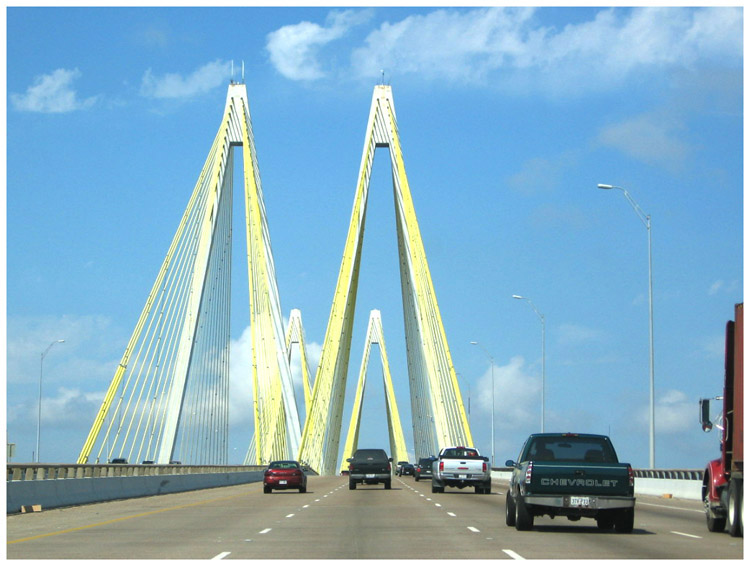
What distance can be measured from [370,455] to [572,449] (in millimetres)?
36362

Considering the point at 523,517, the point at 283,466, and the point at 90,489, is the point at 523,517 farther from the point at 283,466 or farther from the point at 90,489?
the point at 283,466

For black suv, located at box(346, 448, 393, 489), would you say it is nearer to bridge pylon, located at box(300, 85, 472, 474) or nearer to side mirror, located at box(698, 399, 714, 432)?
bridge pylon, located at box(300, 85, 472, 474)

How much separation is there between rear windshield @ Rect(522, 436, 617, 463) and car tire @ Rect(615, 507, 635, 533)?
3.37 ft

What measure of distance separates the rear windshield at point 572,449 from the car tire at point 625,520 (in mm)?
1026

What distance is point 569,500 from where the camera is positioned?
2173cm

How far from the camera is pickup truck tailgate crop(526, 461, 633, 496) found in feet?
71.5

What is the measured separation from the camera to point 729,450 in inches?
870

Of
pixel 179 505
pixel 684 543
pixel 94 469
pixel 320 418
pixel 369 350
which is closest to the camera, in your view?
pixel 684 543

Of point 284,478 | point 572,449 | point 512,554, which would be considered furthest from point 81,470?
point 512,554

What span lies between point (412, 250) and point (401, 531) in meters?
51.2

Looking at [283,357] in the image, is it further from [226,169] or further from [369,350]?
[369,350]

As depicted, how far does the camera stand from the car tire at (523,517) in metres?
22.5

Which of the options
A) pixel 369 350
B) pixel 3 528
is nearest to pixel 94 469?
pixel 3 528

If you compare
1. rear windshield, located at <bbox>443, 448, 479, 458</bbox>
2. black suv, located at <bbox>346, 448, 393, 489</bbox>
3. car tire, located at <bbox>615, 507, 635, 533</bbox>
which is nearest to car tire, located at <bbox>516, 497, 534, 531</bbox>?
car tire, located at <bbox>615, 507, 635, 533</bbox>
